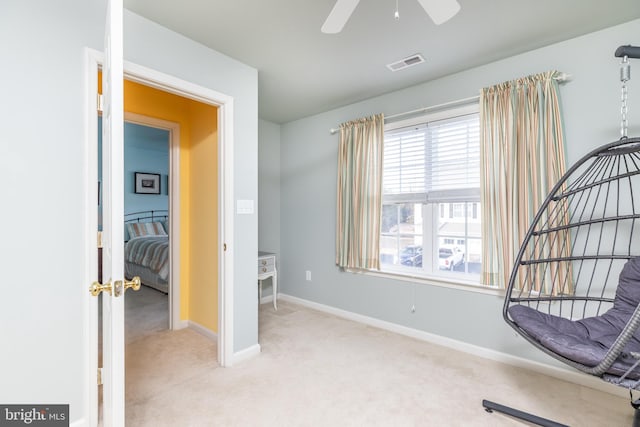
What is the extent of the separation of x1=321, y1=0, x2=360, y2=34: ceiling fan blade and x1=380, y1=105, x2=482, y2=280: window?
1681 mm

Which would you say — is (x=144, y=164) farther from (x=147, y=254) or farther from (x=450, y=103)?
(x=450, y=103)

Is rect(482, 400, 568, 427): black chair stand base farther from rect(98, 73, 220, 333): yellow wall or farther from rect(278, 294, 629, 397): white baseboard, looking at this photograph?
rect(98, 73, 220, 333): yellow wall

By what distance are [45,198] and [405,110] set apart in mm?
2804

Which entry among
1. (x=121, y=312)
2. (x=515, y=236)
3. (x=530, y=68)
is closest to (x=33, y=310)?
(x=121, y=312)

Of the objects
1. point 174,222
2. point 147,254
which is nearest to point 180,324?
point 174,222

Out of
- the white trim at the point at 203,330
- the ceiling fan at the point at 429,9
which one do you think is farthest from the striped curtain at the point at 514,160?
the white trim at the point at 203,330

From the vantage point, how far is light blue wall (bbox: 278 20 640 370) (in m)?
2.04

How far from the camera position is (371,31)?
2.03m

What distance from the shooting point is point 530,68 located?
2.29 m

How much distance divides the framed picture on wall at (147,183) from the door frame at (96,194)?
4481mm

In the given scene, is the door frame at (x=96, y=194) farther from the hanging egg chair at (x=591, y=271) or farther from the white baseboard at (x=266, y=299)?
the hanging egg chair at (x=591, y=271)

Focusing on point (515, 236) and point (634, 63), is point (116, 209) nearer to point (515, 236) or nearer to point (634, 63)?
point (515, 236)

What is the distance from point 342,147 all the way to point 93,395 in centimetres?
284

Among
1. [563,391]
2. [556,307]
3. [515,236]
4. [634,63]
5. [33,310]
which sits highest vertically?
[634,63]
